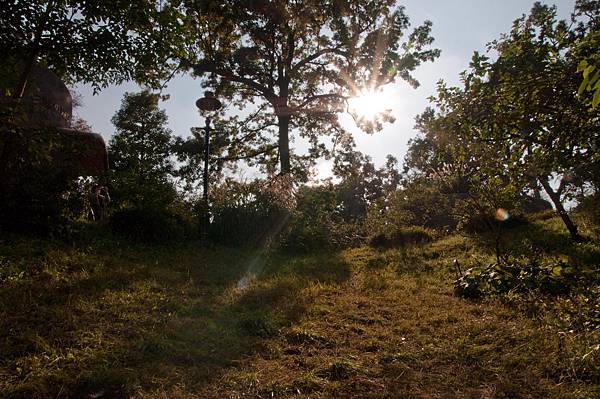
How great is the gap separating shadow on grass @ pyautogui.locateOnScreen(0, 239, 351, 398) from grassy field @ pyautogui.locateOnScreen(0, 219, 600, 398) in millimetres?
15

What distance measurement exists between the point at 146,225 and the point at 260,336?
497 cm

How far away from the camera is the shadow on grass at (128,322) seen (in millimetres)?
2562

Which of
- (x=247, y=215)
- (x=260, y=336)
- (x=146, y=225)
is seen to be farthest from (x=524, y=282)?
(x=146, y=225)

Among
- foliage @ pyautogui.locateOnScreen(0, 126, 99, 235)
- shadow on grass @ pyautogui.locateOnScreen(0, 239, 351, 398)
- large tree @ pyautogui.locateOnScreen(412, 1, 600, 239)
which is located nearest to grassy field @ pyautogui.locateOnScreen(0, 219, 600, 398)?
shadow on grass @ pyautogui.locateOnScreen(0, 239, 351, 398)

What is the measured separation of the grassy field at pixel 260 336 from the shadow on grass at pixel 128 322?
15 mm

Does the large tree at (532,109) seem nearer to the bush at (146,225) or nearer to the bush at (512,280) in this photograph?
the bush at (512,280)

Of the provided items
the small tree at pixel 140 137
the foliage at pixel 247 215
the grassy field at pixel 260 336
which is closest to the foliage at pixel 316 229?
the foliage at pixel 247 215

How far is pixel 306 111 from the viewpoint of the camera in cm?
1748

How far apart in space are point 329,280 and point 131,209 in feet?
15.0

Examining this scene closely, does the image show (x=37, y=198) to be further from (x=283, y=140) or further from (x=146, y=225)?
(x=283, y=140)

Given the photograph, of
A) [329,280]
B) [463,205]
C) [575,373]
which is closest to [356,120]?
[463,205]

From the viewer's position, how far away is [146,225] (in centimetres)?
759

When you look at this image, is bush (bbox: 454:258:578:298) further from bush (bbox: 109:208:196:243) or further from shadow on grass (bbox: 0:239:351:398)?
bush (bbox: 109:208:196:243)

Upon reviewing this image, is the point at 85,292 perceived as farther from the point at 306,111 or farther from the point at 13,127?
the point at 306,111
